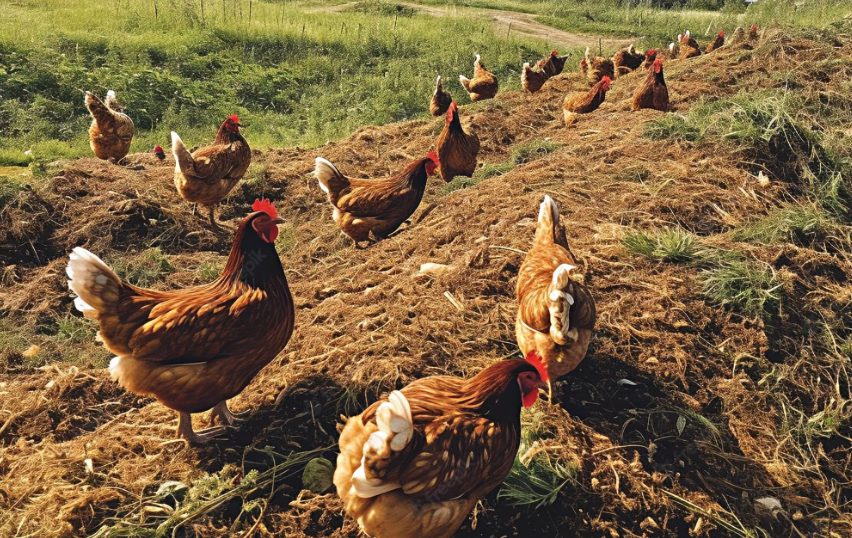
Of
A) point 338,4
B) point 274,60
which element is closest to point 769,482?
point 274,60

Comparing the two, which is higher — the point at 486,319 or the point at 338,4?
the point at 338,4

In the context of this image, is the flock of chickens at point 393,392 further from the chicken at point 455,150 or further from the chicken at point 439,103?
the chicken at point 439,103

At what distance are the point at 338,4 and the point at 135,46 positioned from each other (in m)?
13.3

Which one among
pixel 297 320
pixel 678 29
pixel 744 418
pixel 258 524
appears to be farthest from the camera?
pixel 678 29

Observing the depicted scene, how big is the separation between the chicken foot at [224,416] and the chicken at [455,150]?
5.10 metres

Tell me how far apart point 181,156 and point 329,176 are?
2.05 m

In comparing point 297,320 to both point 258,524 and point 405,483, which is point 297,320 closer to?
point 258,524

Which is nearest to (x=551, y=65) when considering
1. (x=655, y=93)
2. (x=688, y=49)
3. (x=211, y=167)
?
(x=688, y=49)

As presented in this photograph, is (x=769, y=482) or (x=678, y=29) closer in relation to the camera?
(x=769, y=482)

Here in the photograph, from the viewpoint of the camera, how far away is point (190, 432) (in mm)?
3426

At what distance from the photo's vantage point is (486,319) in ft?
14.2

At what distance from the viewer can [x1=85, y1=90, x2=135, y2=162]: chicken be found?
8484mm

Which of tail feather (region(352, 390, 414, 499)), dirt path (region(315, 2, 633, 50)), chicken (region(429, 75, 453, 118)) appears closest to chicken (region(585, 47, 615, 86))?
chicken (region(429, 75, 453, 118))

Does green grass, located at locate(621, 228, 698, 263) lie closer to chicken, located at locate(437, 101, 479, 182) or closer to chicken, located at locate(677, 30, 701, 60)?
chicken, located at locate(437, 101, 479, 182)
